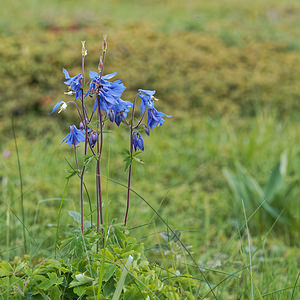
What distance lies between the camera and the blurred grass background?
253cm

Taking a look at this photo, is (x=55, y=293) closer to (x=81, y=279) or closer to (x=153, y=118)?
(x=81, y=279)

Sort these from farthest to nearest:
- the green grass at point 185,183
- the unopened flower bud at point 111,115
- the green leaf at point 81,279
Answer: the green grass at point 185,183
the unopened flower bud at point 111,115
the green leaf at point 81,279

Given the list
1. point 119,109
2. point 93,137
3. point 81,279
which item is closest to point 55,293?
point 81,279

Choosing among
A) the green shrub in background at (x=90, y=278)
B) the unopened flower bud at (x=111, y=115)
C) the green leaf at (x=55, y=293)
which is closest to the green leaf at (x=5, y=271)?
the green shrub in background at (x=90, y=278)

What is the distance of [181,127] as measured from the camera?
403cm

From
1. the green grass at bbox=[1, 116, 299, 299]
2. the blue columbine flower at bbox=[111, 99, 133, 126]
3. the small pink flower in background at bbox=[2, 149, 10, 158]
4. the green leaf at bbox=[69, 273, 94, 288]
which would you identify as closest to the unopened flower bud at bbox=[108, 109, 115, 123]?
the blue columbine flower at bbox=[111, 99, 133, 126]

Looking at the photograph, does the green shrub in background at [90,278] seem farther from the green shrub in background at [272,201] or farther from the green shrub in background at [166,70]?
the green shrub in background at [166,70]

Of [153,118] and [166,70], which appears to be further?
[166,70]

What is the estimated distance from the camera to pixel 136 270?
131 centimetres

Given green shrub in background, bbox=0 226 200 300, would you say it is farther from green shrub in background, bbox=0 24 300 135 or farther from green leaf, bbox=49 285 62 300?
green shrub in background, bbox=0 24 300 135

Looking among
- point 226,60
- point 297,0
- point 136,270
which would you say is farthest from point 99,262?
point 297,0

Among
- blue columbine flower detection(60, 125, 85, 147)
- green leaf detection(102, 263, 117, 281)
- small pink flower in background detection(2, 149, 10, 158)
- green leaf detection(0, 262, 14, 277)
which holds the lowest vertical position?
small pink flower in background detection(2, 149, 10, 158)

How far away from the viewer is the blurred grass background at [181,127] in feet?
8.29

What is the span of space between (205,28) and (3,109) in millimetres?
3412
